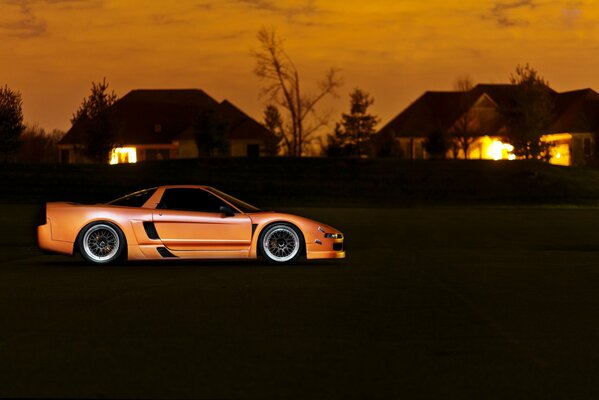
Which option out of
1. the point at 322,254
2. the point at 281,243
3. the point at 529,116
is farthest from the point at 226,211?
the point at 529,116

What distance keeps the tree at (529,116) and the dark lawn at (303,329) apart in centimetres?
4736

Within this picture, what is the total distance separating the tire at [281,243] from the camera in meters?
15.9

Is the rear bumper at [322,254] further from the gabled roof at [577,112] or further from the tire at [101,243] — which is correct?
the gabled roof at [577,112]

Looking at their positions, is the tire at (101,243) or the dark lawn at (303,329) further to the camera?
the tire at (101,243)

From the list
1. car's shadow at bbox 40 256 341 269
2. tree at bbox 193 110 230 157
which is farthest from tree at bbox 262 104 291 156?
car's shadow at bbox 40 256 341 269

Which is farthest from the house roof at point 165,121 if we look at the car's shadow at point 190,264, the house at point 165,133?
the car's shadow at point 190,264

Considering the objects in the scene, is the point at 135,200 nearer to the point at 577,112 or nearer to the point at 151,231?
the point at 151,231

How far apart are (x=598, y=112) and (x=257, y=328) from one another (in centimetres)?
7930

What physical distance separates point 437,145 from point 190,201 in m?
60.1

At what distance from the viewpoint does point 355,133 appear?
269 ft

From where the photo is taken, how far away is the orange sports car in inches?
615

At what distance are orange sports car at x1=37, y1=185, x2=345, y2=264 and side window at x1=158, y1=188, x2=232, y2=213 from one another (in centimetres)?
2

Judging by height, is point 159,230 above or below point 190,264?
above

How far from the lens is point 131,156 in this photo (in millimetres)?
87500
